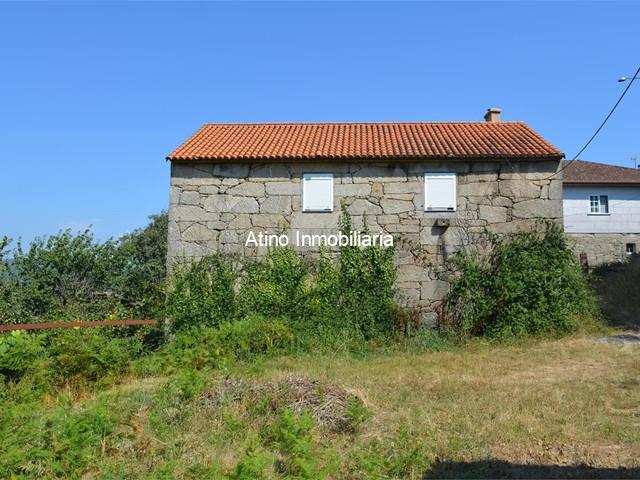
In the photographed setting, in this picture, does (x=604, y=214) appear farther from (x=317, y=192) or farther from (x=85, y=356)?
(x=85, y=356)

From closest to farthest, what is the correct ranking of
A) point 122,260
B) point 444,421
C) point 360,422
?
point 360,422 < point 444,421 < point 122,260

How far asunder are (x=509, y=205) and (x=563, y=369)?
423 centimetres

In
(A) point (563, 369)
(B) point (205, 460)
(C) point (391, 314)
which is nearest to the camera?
(B) point (205, 460)

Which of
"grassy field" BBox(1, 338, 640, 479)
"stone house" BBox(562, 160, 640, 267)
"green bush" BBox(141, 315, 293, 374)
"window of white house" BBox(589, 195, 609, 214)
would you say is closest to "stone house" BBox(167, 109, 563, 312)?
"green bush" BBox(141, 315, 293, 374)

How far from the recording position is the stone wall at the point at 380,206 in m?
11.4

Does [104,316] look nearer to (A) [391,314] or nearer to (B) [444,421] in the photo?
(A) [391,314]

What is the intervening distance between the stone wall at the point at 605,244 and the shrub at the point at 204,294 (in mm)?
18482

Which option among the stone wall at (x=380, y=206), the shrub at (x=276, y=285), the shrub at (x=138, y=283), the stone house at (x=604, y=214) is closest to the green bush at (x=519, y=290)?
the stone wall at (x=380, y=206)

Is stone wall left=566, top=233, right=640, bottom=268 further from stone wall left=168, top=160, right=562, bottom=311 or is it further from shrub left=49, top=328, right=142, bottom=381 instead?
shrub left=49, top=328, right=142, bottom=381

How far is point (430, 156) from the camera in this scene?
11305 mm

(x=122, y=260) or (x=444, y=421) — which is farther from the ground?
(x=122, y=260)

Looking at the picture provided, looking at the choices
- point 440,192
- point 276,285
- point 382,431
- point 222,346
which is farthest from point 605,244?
point 382,431

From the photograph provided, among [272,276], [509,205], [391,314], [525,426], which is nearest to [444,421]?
[525,426]

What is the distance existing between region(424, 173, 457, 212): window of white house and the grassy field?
184 inches
